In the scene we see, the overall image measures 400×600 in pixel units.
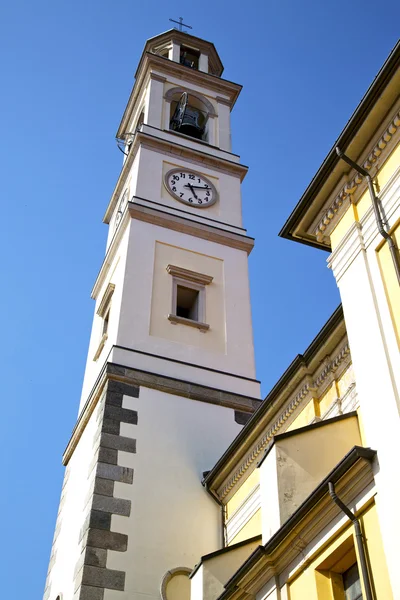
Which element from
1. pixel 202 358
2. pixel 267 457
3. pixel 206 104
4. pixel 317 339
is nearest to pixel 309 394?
pixel 317 339

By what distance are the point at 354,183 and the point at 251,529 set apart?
20.9 feet

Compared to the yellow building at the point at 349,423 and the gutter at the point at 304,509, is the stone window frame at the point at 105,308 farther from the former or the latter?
the gutter at the point at 304,509

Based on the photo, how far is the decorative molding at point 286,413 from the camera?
1130 cm

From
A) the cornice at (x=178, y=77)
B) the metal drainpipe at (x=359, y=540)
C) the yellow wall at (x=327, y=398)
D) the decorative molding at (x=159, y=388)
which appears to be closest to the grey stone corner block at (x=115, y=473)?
the decorative molding at (x=159, y=388)

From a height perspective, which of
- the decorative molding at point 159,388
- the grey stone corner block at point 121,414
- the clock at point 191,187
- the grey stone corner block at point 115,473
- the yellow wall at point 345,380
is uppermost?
the clock at point 191,187

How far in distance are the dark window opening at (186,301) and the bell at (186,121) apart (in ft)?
22.3

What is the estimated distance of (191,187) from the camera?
70.4 ft

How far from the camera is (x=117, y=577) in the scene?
1294cm

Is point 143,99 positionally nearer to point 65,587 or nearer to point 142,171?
point 142,171

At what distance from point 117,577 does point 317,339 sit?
16.6ft

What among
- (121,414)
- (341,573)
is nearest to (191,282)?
(121,414)

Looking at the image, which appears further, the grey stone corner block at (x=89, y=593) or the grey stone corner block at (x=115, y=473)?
the grey stone corner block at (x=115, y=473)

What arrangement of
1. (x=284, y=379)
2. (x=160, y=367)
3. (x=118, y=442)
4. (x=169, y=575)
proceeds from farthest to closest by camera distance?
(x=160, y=367), (x=118, y=442), (x=169, y=575), (x=284, y=379)

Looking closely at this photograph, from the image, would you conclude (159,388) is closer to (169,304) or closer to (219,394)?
(219,394)
